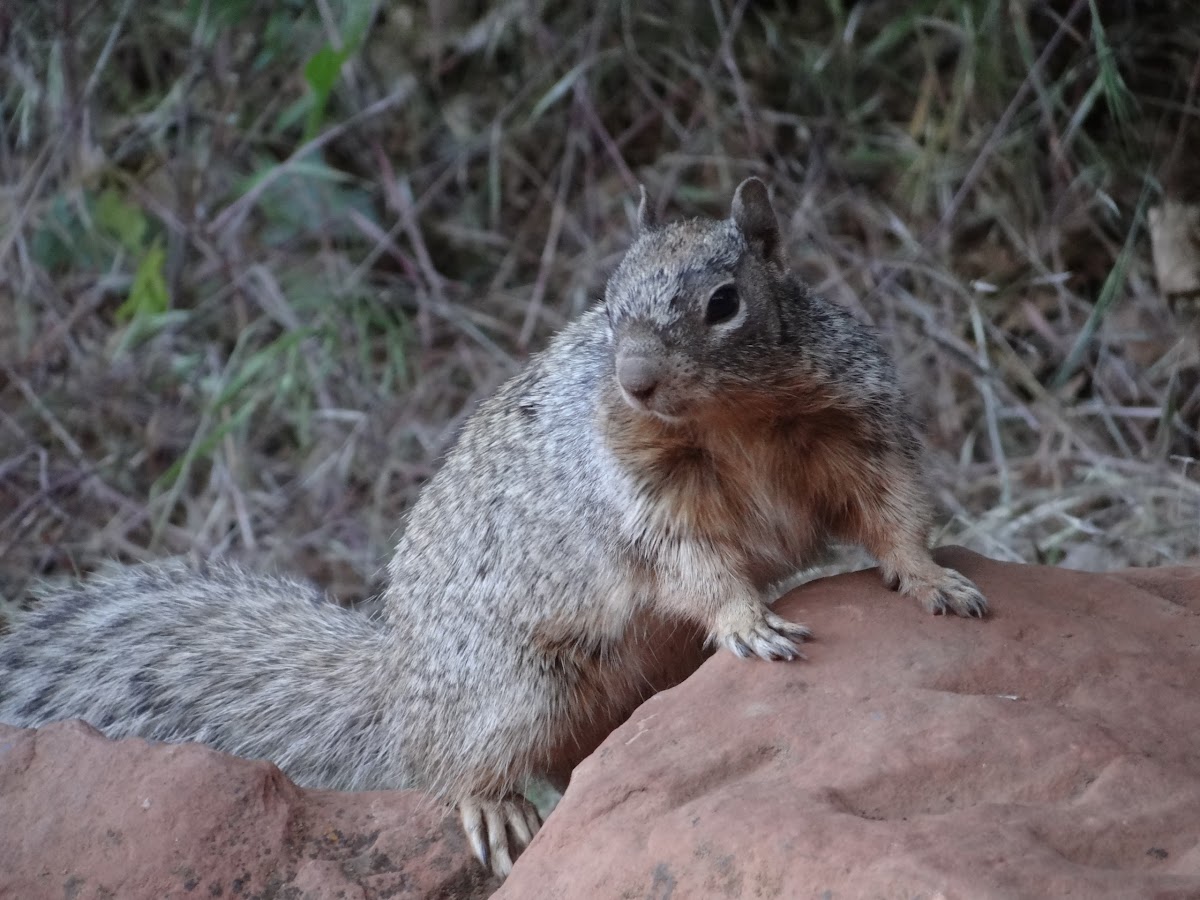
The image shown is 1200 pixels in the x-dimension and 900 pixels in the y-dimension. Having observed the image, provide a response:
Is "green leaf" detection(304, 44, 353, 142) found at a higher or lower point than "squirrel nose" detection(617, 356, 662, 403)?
higher

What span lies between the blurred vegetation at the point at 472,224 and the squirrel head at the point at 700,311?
78.7 inches

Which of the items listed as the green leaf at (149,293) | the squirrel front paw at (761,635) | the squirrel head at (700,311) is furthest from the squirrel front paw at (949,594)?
the green leaf at (149,293)

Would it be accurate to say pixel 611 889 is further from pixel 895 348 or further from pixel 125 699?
pixel 895 348

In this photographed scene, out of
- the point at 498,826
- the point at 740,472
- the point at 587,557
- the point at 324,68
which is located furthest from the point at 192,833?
A: the point at 324,68

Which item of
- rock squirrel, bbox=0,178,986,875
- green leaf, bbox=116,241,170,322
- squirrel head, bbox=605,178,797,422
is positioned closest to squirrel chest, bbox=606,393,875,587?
rock squirrel, bbox=0,178,986,875

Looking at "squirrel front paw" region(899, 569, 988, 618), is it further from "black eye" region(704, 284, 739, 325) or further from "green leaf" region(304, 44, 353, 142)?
"green leaf" region(304, 44, 353, 142)

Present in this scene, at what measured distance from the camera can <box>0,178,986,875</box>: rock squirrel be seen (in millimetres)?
3131

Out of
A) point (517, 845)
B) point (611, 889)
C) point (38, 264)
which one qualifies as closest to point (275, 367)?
point (38, 264)

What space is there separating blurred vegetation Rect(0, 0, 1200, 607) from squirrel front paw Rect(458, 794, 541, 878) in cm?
215

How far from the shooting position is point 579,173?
6895 millimetres

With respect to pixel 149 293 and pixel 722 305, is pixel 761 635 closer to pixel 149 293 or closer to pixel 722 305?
pixel 722 305

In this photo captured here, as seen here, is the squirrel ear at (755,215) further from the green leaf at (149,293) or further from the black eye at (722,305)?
the green leaf at (149,293)

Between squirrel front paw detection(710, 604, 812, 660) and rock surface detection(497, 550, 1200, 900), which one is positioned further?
squirrel front paw detection(710, 604, 812, 660)

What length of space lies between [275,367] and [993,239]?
10.1 ft
